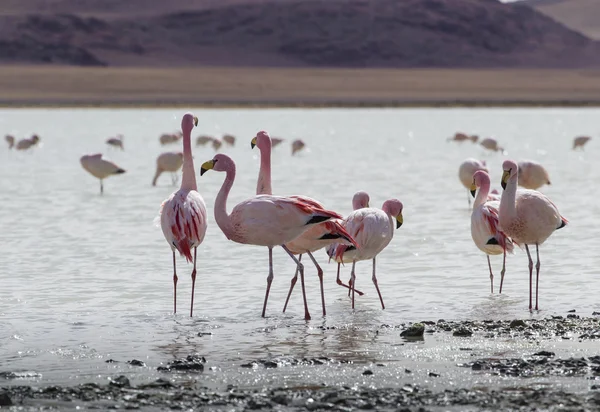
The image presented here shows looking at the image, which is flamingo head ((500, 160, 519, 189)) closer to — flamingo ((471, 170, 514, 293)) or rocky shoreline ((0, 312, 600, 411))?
flamingo ((471, 170, 514, 293))

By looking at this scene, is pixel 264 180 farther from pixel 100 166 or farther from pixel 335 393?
pixel 100 166

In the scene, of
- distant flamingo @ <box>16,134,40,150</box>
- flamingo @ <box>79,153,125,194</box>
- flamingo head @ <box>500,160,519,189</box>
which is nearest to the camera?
flamingo head @ <box>500,160,519,189</box>

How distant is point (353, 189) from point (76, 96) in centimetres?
8549

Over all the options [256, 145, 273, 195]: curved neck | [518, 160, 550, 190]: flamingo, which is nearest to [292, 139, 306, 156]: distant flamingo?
[518, 160, 550, 190]: flamingo

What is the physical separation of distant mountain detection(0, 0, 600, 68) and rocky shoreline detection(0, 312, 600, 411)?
130 m

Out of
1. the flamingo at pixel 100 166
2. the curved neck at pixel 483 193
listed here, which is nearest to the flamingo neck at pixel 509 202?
the curved neck at pixel 483 193

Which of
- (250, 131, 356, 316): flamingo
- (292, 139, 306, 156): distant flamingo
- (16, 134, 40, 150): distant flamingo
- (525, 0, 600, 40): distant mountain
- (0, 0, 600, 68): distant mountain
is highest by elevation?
(525, 0, 600, 40): distant mountain

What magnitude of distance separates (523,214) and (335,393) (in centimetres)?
342

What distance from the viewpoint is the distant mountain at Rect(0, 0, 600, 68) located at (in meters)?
141

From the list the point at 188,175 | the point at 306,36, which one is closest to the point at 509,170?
the point at 188,175

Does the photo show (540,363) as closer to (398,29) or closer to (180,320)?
(180,320)

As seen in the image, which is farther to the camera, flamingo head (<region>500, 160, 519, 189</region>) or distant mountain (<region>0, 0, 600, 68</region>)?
distant mountain (<region>0, 0, 600, 68</region>)

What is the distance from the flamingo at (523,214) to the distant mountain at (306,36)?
128 metres

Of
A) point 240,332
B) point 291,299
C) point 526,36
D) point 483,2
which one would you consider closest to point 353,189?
point 291,299
